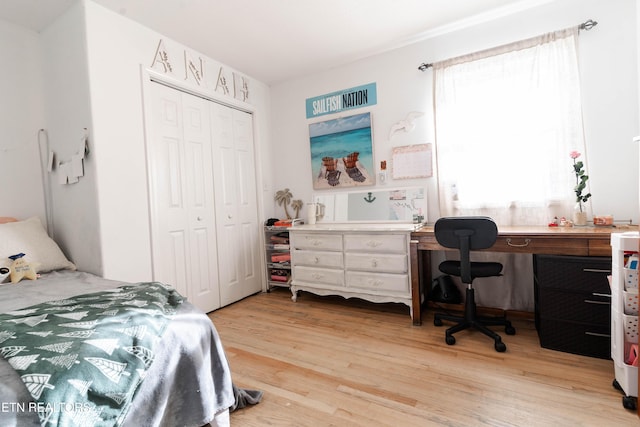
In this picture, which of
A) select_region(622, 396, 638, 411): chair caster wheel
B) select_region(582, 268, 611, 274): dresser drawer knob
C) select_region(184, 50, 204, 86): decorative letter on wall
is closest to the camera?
select_region(622, 396, 638, 411): chair caster wheel

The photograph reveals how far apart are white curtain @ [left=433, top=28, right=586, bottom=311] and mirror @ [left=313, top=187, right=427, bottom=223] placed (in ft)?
0.81

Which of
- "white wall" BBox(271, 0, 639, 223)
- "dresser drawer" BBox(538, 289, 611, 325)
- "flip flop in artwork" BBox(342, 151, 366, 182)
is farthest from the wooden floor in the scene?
"flip flop in artwork" BBox(342, 151, 366, 182)

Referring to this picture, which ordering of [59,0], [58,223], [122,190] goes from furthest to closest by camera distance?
[58,223] → [122,190] → [59,0]

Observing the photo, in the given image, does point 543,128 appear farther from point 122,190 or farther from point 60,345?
point 122,190

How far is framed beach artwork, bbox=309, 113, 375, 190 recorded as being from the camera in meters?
3.30

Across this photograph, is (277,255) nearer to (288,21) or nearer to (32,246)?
(32,246)

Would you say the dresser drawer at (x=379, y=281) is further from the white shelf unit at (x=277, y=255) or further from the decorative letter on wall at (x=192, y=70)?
the decorative letter on wall at (x=192, y=70)

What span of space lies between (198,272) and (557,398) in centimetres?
283

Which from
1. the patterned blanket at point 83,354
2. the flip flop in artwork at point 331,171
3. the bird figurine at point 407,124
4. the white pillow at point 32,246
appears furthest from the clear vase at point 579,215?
the white pillow at point 32,246

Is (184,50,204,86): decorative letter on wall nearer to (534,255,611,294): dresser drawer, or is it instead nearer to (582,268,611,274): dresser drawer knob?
(534,255,611,294): dresser drawer

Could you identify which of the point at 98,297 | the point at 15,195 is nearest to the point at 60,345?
the point at 98,297

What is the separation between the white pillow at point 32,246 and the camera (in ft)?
6.74

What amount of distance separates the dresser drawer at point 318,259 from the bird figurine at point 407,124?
4.61ft

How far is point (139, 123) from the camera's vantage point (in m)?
2.49
